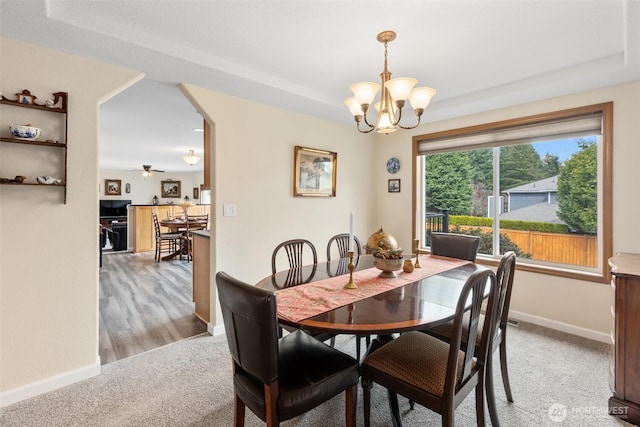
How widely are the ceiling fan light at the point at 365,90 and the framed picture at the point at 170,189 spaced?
36.2ft

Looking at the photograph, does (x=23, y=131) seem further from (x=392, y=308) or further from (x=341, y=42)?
(x=392, y=308)

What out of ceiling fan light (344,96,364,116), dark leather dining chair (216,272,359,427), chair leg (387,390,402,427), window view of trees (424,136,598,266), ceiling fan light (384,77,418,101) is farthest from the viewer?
window view of trees (424,136,598,266)

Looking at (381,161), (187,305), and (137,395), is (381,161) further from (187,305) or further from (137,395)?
(137,395)

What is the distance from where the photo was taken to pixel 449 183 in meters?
3.96

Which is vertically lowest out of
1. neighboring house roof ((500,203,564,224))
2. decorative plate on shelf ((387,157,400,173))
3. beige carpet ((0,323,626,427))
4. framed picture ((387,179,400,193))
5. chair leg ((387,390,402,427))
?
beige carpet ((0,323,626,427))

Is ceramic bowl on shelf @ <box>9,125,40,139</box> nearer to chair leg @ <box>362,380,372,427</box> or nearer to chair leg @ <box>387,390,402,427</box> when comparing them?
chair leg @ <box>362,380,372,427</box>

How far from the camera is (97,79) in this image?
7.32ft

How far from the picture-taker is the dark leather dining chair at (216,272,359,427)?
3.84 feet

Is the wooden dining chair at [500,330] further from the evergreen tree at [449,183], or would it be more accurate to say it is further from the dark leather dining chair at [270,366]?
the evergreen tree at [449,183]

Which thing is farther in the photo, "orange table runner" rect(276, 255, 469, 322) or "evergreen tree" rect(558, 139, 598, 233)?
"evergreen tree" rect(558, 139, 598, 233)

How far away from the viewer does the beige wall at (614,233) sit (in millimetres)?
2580

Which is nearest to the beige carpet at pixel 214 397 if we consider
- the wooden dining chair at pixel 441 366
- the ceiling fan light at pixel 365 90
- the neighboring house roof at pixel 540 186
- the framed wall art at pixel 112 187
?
the wooden dining chair at pixel 441 366

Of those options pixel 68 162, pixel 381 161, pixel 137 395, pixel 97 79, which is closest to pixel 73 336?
pixel 137 395

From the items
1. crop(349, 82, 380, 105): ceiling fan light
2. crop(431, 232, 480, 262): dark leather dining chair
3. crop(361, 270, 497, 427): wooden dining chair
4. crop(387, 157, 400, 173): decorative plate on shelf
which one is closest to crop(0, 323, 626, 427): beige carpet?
crop(361, 270, 497, 427): wooden dining chair
